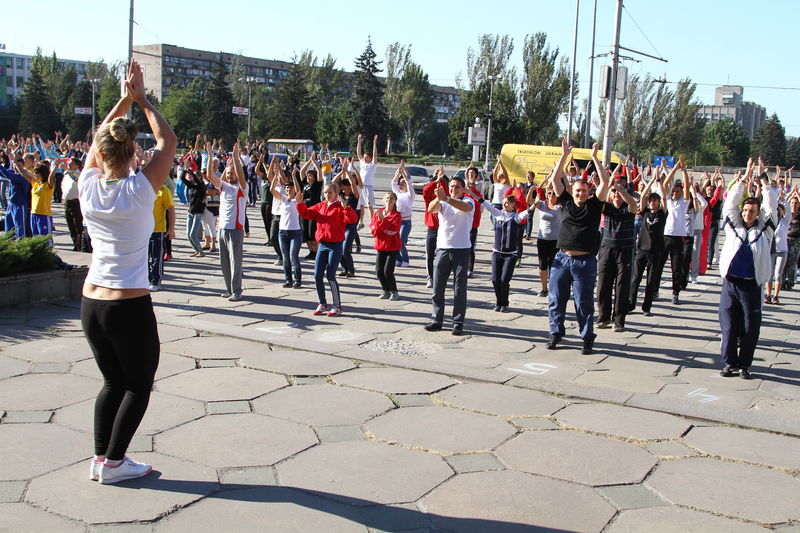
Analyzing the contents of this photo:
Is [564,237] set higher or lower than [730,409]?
higher

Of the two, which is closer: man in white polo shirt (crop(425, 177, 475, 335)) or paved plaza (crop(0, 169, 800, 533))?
paved plaza (crop(0, 169, 800, 533))

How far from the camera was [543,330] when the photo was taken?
338 inches

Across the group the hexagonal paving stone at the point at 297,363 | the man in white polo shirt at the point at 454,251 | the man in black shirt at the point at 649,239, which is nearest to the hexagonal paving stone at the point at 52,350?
the hexagonal paving stone at the point at 297,363

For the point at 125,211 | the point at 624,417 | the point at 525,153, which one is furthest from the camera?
the point at 525,153

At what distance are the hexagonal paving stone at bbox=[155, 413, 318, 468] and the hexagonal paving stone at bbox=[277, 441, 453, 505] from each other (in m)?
0.17

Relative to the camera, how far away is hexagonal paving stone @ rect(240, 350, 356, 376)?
21.0 feet

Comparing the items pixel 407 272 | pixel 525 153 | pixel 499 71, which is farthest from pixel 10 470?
pixel 499 71

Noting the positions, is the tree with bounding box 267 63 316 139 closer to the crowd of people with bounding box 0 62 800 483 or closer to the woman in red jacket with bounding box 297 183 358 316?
the crowd of people with bounding box 0 62 800 483

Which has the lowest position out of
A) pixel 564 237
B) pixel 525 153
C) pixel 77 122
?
pixel 564 237

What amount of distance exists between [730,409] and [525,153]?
2315cm

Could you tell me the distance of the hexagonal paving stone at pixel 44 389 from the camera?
5.27m

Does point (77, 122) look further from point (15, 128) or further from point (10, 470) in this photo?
point (10, 470)

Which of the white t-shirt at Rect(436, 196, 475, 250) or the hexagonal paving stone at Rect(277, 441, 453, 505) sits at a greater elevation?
the white t-shirt at Rect(436, 196, 475, 250)

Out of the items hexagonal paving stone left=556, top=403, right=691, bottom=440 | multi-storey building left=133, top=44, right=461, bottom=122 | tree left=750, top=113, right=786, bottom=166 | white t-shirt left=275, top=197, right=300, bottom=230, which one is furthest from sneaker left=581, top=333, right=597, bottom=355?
multi-storey building left=133, top=44, right=461, bottom=122
